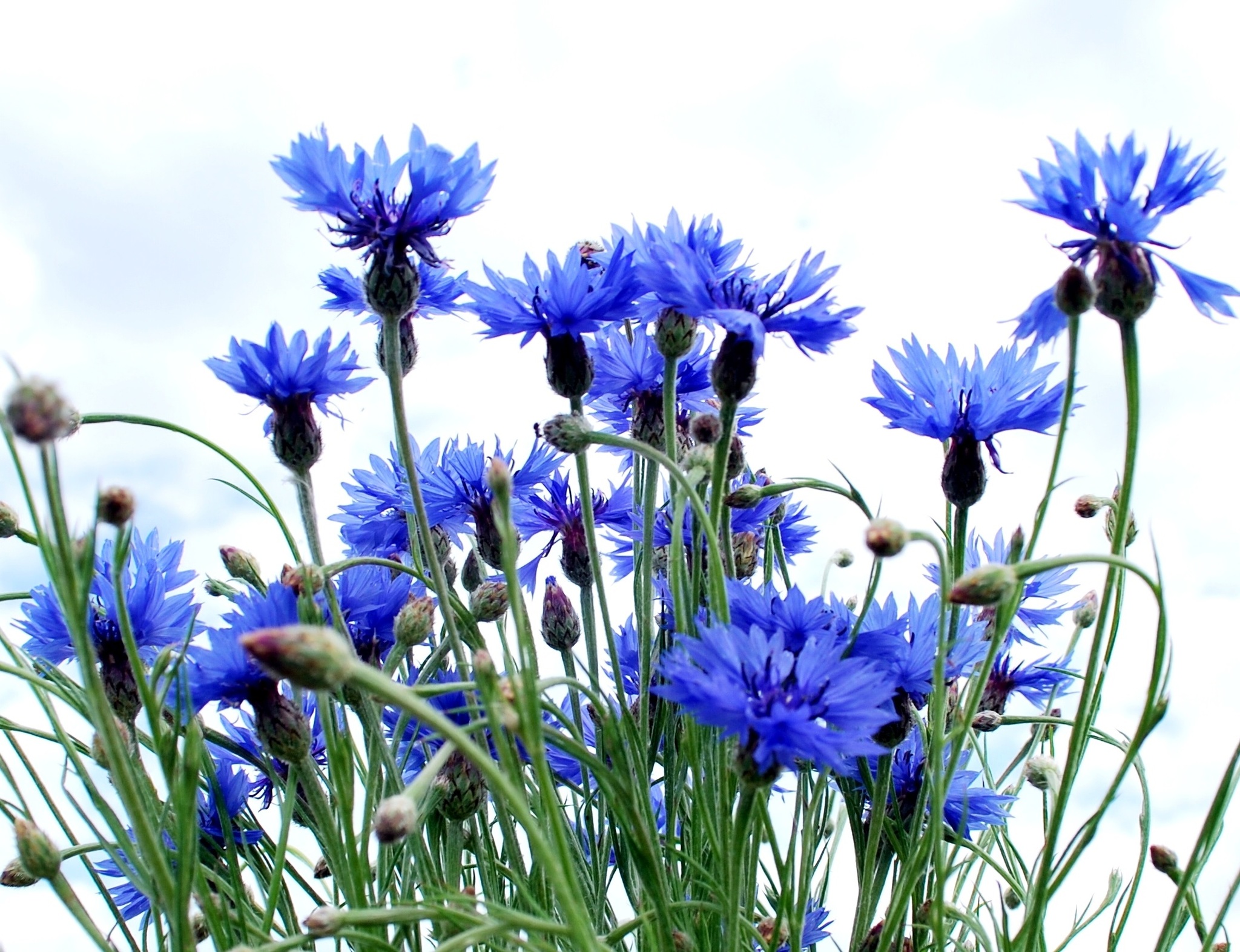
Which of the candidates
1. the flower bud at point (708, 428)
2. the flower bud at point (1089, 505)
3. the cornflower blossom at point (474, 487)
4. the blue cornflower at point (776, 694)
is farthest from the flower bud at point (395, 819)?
the flower bud at point (1089, 505)

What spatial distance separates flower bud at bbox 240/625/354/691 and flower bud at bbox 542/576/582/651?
72 cm

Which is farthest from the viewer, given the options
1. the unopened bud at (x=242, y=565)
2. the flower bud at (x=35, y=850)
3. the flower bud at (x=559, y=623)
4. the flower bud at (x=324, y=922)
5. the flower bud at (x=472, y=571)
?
the flower bud at (x=472, y=571)

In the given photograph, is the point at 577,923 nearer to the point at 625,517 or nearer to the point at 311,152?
the point at 311,152

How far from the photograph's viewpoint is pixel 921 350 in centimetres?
107

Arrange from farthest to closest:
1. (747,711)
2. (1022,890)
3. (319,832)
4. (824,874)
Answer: (824,874) → (1022,890) → (319,832) → (747,711)

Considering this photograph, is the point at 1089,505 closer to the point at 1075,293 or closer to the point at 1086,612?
the point at 1086,612

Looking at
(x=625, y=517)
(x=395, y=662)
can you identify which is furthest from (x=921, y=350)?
(x=395, y=662)

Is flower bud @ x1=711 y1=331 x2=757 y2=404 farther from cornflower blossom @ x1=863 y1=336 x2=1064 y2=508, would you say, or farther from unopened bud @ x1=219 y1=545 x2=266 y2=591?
unopened bud @ x1=219 y1=545 x2=266 y2=591

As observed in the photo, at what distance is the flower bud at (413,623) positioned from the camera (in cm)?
96

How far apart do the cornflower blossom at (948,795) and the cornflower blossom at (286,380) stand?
0.62 metres

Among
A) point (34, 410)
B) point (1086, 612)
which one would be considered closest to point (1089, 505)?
point (1086, 612)

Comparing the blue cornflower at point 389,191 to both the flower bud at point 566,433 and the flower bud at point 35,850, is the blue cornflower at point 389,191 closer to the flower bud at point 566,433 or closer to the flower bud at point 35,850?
the flower bud at point 566,433

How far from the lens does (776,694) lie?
0.76 metres

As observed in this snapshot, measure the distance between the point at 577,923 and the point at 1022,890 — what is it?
76cm
